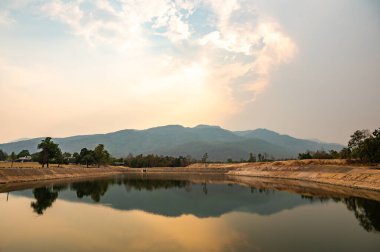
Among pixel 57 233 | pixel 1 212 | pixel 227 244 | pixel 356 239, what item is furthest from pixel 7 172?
pixel 356 239

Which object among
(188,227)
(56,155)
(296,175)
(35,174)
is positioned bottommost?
(188,227)

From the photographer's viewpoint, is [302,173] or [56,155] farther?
[56,155]

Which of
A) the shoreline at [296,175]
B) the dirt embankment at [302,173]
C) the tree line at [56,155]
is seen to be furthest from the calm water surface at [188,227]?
the tree line at [56,155]

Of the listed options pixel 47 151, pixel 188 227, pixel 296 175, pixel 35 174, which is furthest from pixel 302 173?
pixel 47 151

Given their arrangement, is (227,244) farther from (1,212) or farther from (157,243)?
(1,212)

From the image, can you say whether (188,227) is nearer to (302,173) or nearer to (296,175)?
(302,173)

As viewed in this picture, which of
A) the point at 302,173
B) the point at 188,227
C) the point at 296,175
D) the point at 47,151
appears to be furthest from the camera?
the point at 47,151

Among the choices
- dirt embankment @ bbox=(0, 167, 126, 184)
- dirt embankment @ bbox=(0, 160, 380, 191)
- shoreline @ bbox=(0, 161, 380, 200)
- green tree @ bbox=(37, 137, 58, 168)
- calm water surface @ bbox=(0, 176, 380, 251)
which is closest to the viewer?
calm water surface @ bbox=(0, 176, 380, 251)

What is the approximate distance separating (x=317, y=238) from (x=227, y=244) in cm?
883

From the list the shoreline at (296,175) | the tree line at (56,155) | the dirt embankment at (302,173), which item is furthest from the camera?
the tree line at (56,155)

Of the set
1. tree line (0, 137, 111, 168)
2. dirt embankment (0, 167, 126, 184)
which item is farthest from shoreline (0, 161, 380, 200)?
tree line (0, 137, 111, 168)

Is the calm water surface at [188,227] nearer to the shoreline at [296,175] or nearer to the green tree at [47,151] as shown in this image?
the shoreline at [296,175]

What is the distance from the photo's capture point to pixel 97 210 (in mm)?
45438

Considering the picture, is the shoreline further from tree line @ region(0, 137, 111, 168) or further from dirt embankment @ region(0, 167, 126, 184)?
tree line @ region(0, 137, 111, 168)
